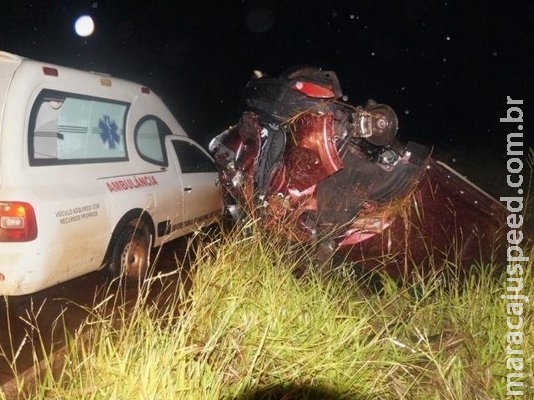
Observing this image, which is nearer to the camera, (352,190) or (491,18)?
(352,190)

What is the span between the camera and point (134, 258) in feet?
17.7

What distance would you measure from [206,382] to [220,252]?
43.8 inches

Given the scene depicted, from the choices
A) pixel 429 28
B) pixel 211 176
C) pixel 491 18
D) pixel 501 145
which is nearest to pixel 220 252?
pixel 211 176

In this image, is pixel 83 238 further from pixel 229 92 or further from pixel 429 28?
pixel 429 28

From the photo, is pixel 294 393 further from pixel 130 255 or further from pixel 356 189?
pixel 130 255

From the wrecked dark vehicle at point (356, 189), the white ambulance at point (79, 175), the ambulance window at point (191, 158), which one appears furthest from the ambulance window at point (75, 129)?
the wrecked dark vehicle at point (356, 189)

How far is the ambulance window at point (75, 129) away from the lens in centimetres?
432

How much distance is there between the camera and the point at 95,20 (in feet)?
70.8

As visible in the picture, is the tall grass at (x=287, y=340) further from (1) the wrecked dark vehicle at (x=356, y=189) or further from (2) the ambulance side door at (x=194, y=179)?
(2) the ambulance side door at (x=194, y=179)

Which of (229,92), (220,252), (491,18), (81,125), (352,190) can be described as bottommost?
(220,252)

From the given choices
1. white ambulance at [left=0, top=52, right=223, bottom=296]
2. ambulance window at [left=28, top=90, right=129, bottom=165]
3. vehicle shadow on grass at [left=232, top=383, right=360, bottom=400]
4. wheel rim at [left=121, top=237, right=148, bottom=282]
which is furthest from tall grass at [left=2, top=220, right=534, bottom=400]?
ambulance window at [left=28, top=90, right=129, bottom=165]

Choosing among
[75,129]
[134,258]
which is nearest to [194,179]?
[134,258]

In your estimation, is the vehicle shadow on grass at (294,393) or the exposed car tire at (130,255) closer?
the vehicle shadow on grass at (294,393)

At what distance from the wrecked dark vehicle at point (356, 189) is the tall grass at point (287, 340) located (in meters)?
0.25
